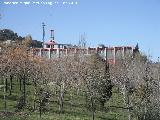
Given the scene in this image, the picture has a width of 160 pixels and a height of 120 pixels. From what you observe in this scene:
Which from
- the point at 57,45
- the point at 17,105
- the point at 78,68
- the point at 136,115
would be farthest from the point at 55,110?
the point at 57,45

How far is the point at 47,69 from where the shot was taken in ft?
232

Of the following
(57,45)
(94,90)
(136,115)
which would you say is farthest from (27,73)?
(57,45)

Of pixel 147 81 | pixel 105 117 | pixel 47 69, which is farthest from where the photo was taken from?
pixel 47 69

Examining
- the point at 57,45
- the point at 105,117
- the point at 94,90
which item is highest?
the point at 57,45

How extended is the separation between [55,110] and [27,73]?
11.8 metres

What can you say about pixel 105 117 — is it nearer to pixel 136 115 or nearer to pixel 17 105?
pixel 136 115

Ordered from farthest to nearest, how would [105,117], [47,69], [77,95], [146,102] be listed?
[47,69] → [77,95] → [105,117] → [146,102]

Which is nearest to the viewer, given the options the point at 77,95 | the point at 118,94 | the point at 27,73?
the point at 27,73

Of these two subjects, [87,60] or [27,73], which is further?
[87,60]

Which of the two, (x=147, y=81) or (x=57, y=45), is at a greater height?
(x=57, y=45)

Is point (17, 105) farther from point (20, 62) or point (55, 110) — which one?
point (20, 62)

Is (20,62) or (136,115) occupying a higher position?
(20,62)

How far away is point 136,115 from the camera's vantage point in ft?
127

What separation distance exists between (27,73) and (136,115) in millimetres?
20256
